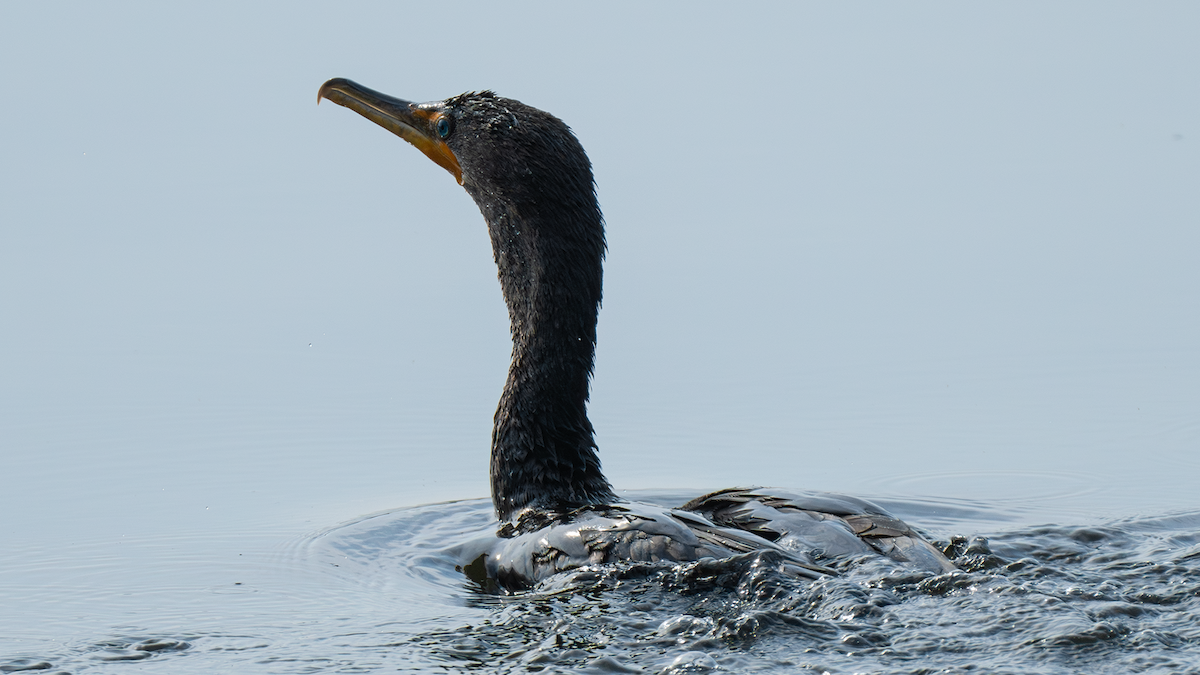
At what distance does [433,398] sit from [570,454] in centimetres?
172

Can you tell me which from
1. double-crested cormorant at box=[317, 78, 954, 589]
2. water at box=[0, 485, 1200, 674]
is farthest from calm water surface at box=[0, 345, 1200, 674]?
double-crested cormorant at box=[317, 78, 954, 589]

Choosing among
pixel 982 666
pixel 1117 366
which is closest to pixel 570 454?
pixel 982 666

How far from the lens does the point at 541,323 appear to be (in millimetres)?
6766

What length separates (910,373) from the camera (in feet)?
27.2

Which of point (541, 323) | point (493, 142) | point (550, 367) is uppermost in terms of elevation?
point (493, 142)

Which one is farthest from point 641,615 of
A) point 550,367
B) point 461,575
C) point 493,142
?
point 493,142

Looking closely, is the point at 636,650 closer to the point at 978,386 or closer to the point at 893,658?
the point at 893,658

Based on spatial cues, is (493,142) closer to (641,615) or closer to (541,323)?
(541,323)

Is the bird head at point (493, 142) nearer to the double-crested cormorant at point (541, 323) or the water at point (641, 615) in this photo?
the double-crested cormorant at point (541, 323)

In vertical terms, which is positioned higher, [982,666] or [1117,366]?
[1117,366]

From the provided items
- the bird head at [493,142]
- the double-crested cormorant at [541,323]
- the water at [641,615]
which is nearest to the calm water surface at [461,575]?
the water at [641,615]

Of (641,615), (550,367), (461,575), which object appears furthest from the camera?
(550,367)

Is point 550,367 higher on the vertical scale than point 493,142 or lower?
lower

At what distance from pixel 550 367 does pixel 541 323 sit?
184 mm
